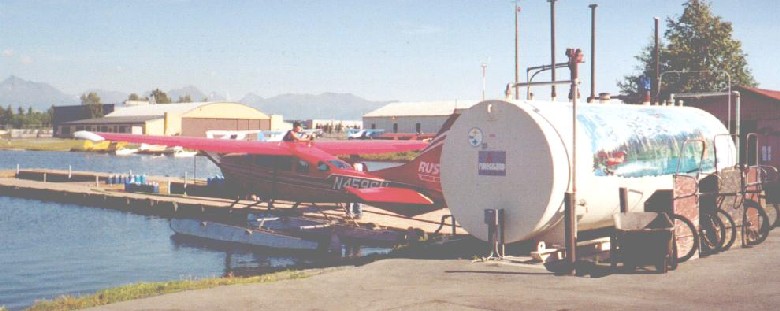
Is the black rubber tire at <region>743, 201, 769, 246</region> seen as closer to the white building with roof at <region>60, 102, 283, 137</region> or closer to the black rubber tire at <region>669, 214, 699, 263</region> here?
the black rubber tire at <region>669, 214, 699, 263</region>

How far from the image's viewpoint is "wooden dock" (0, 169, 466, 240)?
26.7 metres

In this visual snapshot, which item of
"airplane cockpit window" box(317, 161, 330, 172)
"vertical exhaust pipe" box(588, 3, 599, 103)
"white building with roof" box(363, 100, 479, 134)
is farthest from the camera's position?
"white building with roof" box(363, 100, 479, 134)

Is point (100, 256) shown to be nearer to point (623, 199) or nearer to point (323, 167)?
point (323, 167)

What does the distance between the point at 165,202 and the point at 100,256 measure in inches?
330

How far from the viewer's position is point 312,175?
83.5 ft

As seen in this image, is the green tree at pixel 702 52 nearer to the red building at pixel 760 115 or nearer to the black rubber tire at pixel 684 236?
the red building at pixel 760 115

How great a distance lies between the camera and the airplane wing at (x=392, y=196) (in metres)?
22.6

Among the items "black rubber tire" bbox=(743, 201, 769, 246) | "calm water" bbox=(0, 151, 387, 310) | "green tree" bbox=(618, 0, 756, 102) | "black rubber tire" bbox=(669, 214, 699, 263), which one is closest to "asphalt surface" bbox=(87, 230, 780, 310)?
"black rubber tire" bbox=(669, 214, 699, 263)

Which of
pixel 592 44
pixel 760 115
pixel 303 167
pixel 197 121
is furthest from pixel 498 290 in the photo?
pixel 197 121

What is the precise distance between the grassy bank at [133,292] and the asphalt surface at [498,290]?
0.59 m

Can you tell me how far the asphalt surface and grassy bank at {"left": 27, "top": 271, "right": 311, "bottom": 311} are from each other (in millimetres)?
593

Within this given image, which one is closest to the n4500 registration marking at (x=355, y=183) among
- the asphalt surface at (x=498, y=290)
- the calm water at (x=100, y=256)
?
the calm water at (x=100, y=256)

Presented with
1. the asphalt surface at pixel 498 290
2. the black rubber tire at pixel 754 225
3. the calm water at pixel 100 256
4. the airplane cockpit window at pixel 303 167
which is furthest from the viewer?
the airplane cockpit window at pixel 303 167

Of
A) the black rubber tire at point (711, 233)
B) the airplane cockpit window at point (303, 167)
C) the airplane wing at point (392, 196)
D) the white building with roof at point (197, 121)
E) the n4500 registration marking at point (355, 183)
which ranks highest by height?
the white building with roof at point (197, 121)
